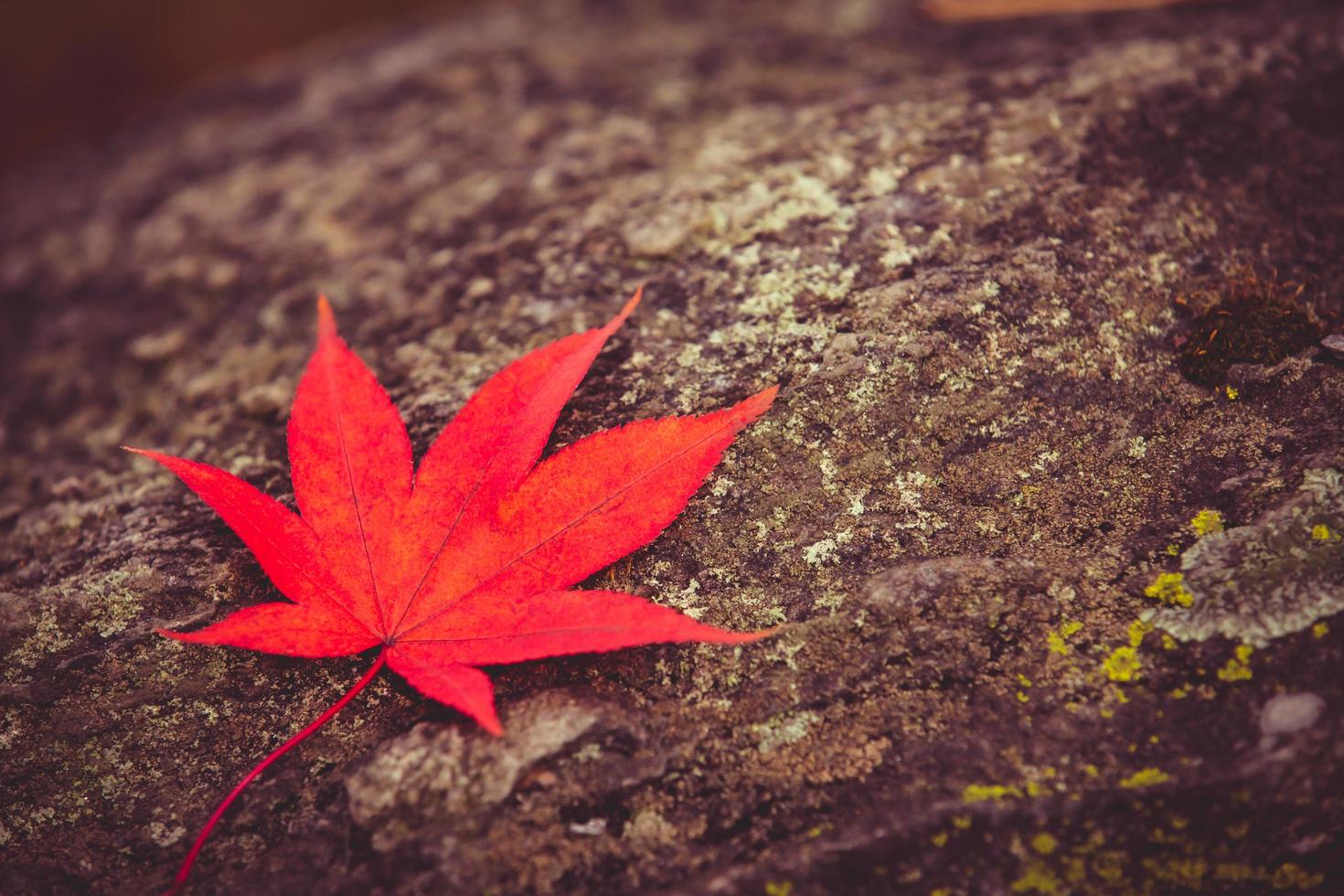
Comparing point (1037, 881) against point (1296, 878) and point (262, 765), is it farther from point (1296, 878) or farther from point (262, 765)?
point (262, 765)

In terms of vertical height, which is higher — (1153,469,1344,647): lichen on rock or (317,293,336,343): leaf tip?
(317,293,336,343): leaf tip

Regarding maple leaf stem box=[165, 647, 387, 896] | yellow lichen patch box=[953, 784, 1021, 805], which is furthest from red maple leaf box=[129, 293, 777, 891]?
yellow lichen patch box=[953, 784, 1021, 805]

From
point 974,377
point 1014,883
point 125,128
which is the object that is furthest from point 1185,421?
point 125,128

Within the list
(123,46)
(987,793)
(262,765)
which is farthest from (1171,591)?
(123,46)

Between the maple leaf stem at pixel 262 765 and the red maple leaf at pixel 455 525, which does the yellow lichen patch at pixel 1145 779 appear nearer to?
the red maple leaf at pixel 455 525

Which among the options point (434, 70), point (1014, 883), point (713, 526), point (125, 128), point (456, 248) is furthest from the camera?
point (125, 128)

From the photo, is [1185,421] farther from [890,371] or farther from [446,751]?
[446,751]

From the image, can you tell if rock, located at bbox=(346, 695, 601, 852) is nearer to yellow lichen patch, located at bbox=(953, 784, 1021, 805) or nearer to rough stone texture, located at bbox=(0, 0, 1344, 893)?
rough stone texture, located at bbox=(0, 0, 1344, 893)
